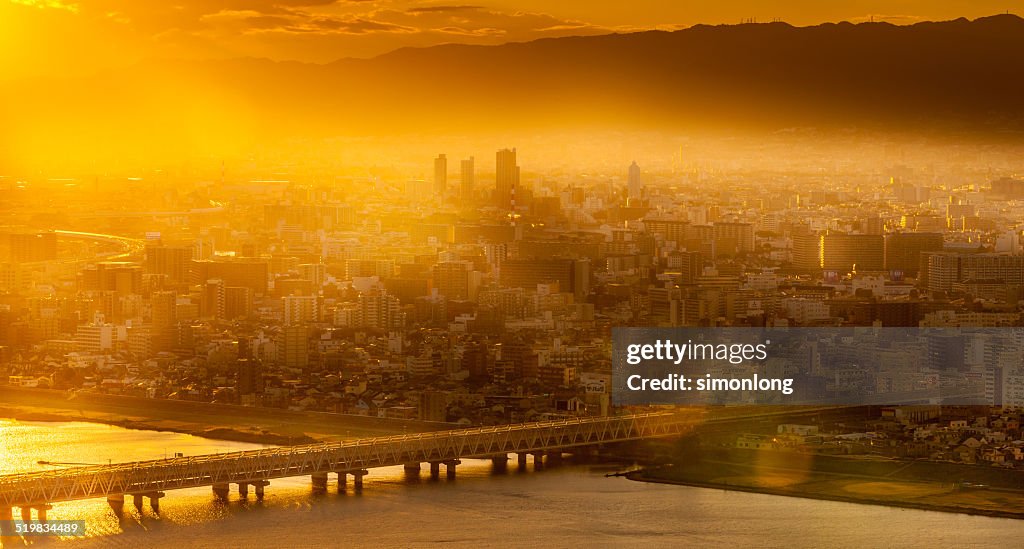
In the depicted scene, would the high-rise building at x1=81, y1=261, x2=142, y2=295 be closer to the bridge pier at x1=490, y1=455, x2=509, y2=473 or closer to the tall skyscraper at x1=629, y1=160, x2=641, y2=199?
the tall skyscraper at x1=629, y1=160, x2=641, y2=199

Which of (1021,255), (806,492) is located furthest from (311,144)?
(806,492)

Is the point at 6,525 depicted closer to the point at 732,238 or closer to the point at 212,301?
the point at 212,301

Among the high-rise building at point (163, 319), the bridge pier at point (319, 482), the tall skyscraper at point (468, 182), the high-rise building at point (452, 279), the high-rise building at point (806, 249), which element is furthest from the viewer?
the tall skyscraper at point (468, 182)

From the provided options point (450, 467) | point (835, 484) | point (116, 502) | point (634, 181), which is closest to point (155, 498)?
point (116, 502)

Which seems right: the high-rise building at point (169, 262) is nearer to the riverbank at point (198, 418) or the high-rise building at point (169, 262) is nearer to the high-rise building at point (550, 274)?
the high-rise building at point (550, 274)

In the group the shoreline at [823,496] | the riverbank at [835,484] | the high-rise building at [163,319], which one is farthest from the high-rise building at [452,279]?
the shoreline at [823,496]

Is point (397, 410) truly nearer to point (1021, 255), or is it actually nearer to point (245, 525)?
point (245, 525)
